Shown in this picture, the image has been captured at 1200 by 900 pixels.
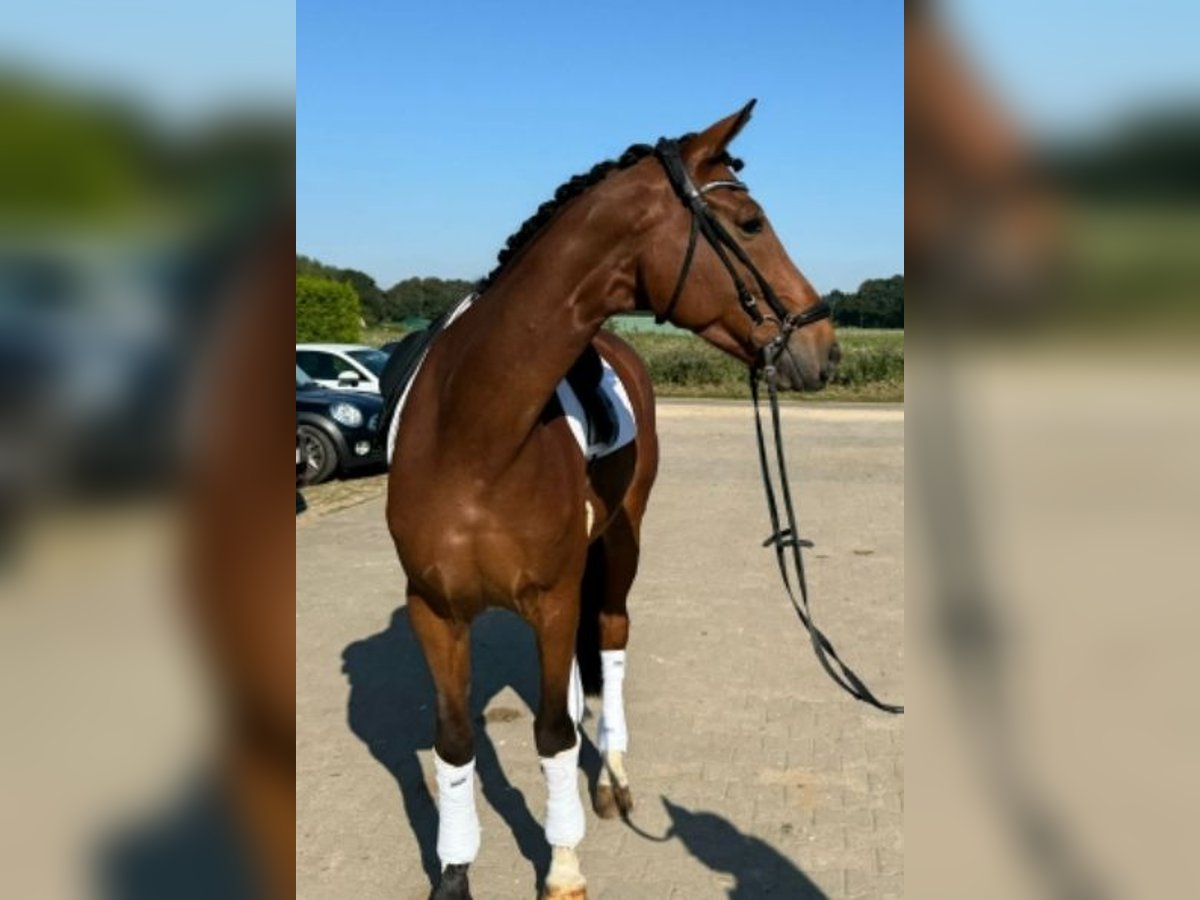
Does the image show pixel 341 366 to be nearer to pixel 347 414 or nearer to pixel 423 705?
pixel 347 414

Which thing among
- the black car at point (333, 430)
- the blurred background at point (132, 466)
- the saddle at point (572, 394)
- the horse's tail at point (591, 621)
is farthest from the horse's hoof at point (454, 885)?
the black car at point (333, 430)

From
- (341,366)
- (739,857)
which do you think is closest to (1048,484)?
(739,857)

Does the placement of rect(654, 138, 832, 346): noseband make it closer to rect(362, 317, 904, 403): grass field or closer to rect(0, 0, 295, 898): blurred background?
rect(0, 0, 295, 898): blurred background

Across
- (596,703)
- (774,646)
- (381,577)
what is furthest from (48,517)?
(381,577)

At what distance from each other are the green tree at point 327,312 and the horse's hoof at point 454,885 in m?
22.1

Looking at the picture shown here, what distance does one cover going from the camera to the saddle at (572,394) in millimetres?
3309

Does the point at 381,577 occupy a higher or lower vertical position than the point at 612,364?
lower

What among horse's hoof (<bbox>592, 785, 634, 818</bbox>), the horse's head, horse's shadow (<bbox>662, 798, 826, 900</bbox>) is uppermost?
the horse's head

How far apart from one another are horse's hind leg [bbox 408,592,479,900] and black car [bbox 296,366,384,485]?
9267mm

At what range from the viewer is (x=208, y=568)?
90 centimetres

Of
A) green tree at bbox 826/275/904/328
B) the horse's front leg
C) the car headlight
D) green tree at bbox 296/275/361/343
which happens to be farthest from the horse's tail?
green tree at bbox 296/275/361/343

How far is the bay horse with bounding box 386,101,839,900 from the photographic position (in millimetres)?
2578

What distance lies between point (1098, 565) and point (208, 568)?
0.77m

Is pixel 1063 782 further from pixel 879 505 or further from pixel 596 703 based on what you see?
pixel 879 505
